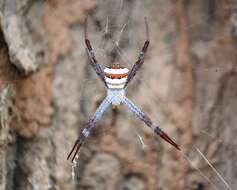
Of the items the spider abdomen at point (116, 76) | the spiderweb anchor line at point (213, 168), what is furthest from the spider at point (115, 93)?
the spiderweb anchor line at point (213, 168)

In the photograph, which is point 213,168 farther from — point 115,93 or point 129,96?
point 115,93

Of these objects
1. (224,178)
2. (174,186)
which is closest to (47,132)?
(174,186)

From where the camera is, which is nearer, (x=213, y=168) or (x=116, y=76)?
(x=116, y=76)

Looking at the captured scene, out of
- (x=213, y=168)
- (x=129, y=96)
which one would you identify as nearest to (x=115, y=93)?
(x=129, y=96)

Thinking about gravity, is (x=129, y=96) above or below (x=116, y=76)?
below

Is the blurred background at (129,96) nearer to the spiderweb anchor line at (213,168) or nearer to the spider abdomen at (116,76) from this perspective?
the spiderweb anchor line at (213,168)

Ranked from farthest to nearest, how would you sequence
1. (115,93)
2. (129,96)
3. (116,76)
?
(129,96) < (115,93) < (116,76)

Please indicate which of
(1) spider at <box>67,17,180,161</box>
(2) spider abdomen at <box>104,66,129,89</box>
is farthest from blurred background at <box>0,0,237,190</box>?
(2) spider abdomen at <box>104,66,129,89</box>

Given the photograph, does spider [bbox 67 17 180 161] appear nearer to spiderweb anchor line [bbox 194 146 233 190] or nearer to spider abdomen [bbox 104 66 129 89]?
spider abdomen [bbox 104 66 129 89]
